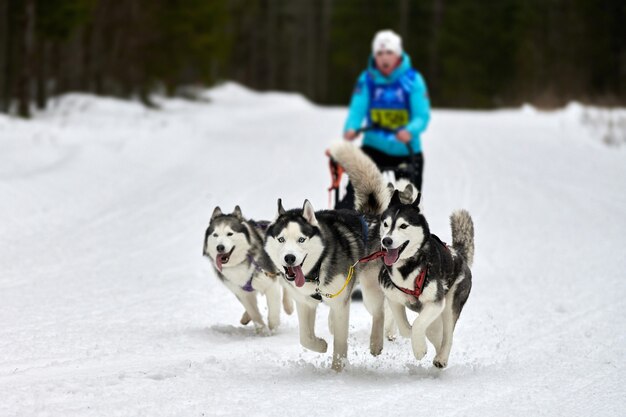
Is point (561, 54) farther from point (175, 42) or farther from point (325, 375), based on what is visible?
point (325, 375)

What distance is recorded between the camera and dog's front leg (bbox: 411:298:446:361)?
4457 millimetres

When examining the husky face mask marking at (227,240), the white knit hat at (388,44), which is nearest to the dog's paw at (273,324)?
the husky face mask marking at (227,240)

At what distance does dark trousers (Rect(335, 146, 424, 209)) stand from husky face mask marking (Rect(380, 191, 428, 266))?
2.27m

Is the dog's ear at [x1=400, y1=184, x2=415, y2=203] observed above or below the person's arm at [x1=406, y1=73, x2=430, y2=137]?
below

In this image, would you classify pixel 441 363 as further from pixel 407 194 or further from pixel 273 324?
pixel 273 324

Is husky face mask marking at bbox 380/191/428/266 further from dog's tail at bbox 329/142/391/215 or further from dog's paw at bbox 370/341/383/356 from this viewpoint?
dog's tail at bbox 329/142/391/215

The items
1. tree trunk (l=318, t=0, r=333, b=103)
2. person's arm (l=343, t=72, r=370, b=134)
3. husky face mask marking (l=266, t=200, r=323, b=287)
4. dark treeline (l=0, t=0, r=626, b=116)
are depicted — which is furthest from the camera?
tree trunk (l=318, t=0, r=333, b=103)

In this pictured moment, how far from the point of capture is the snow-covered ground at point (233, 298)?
412cm

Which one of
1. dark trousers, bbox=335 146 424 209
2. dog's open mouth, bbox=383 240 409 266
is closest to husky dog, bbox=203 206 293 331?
dark trousers, bbox=335 146 424 209

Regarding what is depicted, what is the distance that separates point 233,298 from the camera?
711 centimetres

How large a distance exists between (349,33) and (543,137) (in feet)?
106

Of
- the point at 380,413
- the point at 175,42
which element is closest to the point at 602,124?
the point at 175,42

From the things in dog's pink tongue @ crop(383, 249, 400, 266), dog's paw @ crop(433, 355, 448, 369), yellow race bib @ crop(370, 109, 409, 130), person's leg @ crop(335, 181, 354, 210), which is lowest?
dog's paw @ crop(433, 355, 448, 369)

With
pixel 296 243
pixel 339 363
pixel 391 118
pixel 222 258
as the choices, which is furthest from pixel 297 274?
pixel 391 118
